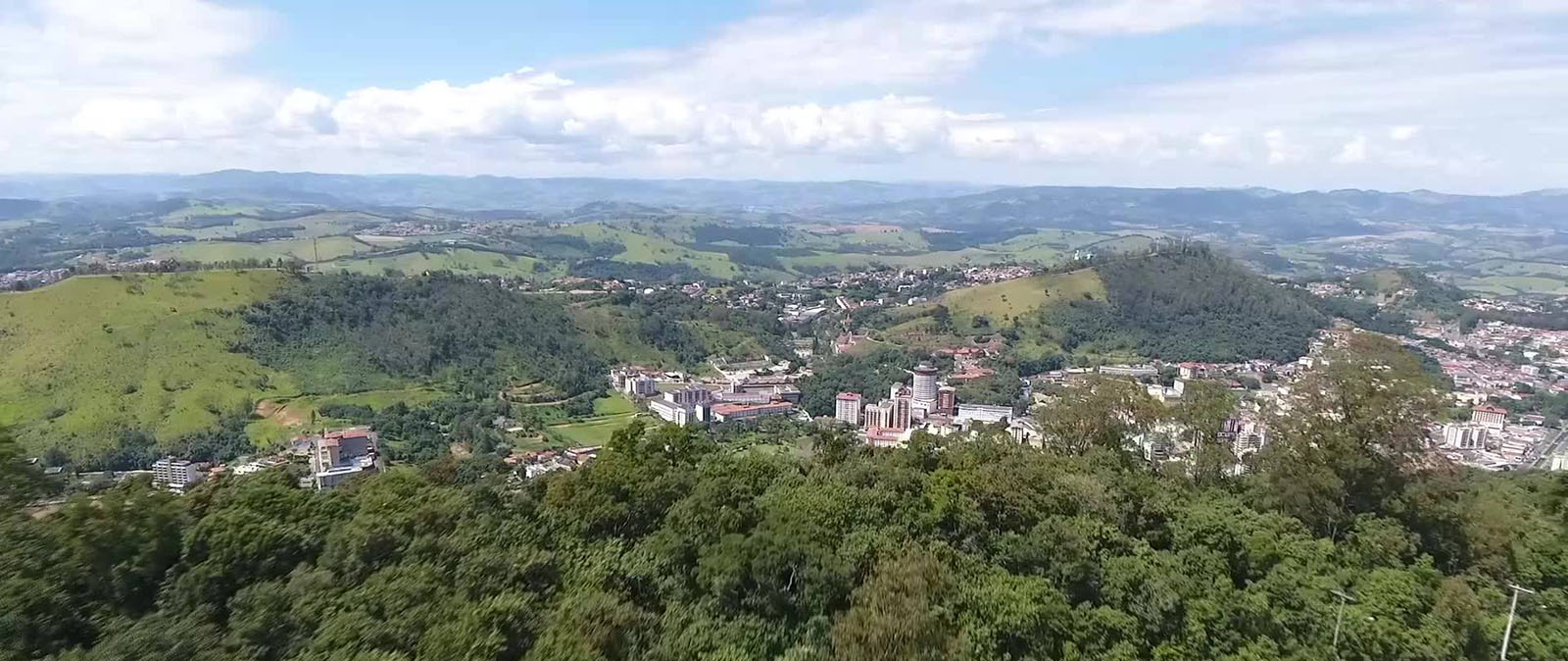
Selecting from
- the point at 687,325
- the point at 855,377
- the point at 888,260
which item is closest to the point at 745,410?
the point at 855,377

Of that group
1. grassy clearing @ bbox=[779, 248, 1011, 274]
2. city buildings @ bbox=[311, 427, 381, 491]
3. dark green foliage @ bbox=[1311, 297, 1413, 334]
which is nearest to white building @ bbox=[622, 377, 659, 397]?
city buildings @ bbox=[311, 427, 381, 491]

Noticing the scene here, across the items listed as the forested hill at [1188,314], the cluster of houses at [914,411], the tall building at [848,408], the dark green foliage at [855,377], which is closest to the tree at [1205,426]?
the cluster of houses at [914,411]

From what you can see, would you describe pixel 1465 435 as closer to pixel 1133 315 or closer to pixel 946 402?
pixel 946 402

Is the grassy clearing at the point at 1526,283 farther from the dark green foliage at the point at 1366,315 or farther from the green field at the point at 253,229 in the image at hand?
the green field at the point at 253,229

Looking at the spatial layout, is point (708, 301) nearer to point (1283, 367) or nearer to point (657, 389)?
point (657, 389)

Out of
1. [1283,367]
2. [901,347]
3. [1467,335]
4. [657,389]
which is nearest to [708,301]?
[901,347]

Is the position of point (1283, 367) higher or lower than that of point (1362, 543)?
lower
